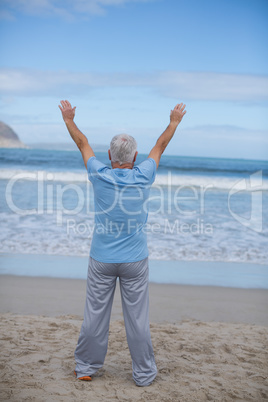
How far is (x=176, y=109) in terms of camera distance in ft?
10.4

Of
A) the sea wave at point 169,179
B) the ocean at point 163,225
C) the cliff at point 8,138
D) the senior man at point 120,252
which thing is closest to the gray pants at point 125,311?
the senior man at point 120,252

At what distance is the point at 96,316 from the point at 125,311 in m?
0.21

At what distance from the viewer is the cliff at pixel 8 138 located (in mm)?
41291

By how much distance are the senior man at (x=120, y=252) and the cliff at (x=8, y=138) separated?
130 ft

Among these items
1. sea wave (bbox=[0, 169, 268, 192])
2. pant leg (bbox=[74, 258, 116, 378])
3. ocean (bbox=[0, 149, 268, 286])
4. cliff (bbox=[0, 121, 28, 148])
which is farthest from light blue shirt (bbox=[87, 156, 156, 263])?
cliff (bbox=[0, 121, 28, 148])

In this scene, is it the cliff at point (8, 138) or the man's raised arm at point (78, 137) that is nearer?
the man's raised arm at point (78, 137)

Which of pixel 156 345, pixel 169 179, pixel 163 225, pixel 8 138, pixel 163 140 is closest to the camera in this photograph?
pixel 163 140

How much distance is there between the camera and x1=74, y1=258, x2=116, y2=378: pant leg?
2.89m

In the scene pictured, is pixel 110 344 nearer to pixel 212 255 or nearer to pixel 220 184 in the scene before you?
pixel 212 255

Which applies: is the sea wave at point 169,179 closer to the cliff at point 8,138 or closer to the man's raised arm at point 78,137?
the cliff at point 8,138

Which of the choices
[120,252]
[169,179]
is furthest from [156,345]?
[169,179]

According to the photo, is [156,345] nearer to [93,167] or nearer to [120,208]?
[120,208]

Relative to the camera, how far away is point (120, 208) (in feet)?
9.19

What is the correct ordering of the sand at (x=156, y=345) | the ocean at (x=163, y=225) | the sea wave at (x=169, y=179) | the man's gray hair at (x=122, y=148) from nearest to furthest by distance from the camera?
the man's gray hair at (x=122, y=148) → the sand at (x=156, y=345) → the ocean at (x=163, y=225) → the sea wave at (x=169, y=179)
